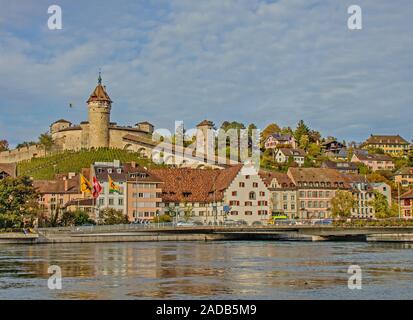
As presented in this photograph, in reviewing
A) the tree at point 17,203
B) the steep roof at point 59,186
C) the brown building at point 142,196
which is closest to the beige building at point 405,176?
the brown building at point 142,196

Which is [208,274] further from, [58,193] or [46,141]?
[46,141]

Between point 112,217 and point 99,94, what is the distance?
238 ft

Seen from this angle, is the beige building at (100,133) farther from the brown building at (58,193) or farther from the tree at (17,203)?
the tree at (17,203)

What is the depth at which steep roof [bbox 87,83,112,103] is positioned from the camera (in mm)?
173000

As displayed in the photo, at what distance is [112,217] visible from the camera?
349 ft

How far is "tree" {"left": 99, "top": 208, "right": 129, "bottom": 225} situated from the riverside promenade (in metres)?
12.3

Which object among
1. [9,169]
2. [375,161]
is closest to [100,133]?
[9,169]

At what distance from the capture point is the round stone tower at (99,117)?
170625 mm

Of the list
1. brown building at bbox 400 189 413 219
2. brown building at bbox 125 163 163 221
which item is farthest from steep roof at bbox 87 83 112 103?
brown building at bbox 400 189 413 219

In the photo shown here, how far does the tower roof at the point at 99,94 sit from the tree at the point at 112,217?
66.7 m

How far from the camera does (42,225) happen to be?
10638 cm

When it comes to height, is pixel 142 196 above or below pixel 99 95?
below

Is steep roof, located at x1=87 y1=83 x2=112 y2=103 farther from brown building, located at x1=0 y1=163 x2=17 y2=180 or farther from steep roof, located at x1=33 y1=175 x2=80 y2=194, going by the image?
steep roof, located at x1=33 y1=175 x2=80 y2=194
